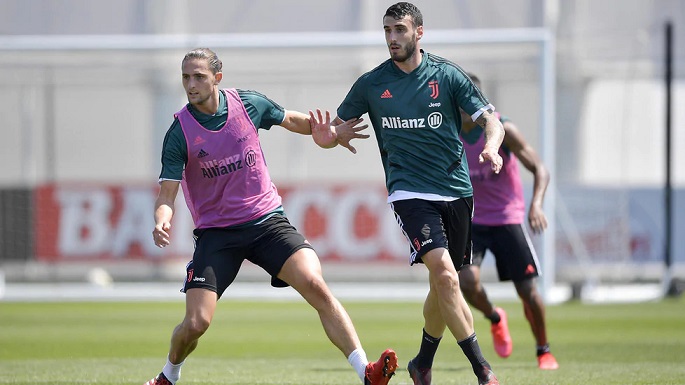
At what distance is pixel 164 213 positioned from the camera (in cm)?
746

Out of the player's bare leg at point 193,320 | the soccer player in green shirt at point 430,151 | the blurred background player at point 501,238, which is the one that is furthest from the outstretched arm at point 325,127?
the blurred background player at point 501,238

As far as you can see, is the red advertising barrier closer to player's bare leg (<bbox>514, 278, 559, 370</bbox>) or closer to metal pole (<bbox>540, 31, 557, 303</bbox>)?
metal pole (<bbox>540, 31, 557, 303</bbox>)

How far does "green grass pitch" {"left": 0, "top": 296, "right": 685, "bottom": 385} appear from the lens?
943cm

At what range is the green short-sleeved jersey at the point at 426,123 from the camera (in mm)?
7805

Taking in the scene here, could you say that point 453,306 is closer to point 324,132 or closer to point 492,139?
point 492,139

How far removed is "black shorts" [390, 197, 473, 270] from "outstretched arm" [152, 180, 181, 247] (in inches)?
60.2

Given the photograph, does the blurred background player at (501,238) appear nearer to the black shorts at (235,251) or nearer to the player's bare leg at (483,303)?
the player's bare leg at (483,303)

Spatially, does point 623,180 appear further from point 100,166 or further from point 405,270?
point 100,166

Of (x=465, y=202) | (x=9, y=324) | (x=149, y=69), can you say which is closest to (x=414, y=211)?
(x=465, y=202)

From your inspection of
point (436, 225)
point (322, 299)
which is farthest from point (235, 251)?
point (436, 225)

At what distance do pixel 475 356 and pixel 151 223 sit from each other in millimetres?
14184

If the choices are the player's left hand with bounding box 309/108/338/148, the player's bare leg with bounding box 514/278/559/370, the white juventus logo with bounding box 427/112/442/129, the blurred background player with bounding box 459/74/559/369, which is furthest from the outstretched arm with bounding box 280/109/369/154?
the player's bare leg with bounding box 514/278/559/370

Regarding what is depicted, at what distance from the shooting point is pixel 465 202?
26.0ft

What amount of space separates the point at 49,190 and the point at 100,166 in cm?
108
